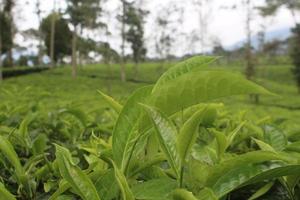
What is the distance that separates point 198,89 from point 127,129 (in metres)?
0.14

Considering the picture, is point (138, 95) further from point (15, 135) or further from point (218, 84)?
point (15, 135)

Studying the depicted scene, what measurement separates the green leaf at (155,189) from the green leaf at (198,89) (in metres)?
0.11

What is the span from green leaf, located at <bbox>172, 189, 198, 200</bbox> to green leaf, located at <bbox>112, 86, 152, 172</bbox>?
0.42 feet

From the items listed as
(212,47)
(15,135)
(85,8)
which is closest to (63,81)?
(85,8)

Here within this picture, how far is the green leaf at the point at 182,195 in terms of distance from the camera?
1.95 feet

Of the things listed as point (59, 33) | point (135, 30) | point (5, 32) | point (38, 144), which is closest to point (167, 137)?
point (38, 144)

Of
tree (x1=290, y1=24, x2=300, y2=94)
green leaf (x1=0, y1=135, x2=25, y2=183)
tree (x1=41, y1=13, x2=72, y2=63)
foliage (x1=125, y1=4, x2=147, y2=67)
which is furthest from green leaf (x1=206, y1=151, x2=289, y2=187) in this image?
tree (x1=41, y1=13, x2=72, y2=63)

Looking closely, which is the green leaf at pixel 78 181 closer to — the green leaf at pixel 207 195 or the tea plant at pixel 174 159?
the tea plant at pixel 174 159

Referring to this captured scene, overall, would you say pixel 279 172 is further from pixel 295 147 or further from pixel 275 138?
pixel 275 138

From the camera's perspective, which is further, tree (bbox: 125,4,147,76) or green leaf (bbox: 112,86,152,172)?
tree (bbox: 125,4,147,76)

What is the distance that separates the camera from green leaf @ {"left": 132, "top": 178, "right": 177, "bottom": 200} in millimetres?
671

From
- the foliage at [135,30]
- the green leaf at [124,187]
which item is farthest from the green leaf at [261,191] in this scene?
the foliage at [135,30]

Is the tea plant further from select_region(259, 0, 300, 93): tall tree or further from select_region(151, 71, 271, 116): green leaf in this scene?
select_region(259, 0, 300, 93): tall tree

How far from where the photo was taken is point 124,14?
32938mm
